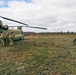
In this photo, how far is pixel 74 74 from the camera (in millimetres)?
12695

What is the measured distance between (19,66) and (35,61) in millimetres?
1806

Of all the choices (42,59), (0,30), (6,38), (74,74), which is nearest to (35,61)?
(42,59)

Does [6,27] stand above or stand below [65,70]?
above

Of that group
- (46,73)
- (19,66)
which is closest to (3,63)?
(19,66)

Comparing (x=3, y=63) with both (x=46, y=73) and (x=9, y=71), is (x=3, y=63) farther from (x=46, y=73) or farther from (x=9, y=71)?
(x=46, y=73)

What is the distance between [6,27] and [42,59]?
584 inches

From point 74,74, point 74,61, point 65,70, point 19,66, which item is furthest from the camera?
point 74,61

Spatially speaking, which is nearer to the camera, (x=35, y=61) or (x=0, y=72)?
(x=0, y=72)

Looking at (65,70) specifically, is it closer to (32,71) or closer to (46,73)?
(46,73)

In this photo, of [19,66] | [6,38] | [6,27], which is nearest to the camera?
[19,66]

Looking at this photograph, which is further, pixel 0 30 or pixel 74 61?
pixel 0 30

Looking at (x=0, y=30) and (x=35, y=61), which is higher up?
(x=0, y=30)

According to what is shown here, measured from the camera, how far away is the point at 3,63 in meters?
16.0

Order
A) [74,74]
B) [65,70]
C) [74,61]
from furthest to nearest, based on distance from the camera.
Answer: [74,61], [65,70], [74,74]
